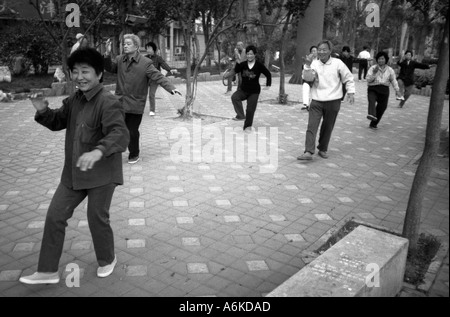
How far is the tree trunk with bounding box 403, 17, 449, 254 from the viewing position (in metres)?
3.39

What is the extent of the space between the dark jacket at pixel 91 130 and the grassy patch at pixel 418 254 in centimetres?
209

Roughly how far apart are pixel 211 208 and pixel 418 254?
2226 millimetres

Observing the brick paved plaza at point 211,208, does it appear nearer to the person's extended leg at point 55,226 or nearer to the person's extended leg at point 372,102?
the person's extended leg at point 55,226

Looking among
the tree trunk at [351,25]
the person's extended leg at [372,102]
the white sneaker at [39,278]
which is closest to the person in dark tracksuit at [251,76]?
the person's extended leg at [372,102]

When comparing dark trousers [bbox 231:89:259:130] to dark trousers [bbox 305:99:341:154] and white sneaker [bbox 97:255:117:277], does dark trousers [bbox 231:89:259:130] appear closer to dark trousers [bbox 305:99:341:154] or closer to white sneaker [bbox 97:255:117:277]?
dark trousers [bbox 305:99:341:154]

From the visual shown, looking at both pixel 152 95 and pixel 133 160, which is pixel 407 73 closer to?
pixel 152 95

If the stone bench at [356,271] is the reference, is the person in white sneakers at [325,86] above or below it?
above

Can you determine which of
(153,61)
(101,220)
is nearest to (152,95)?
(153,61)

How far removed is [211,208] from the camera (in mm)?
5059

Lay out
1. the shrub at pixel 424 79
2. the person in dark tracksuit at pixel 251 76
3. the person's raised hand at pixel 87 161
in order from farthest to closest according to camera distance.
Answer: the shrub at pixel 424 79, the person in dark tracksuit at pixel 251 76, the person's raised hand at pixel 87 161

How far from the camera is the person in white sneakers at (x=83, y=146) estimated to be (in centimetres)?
318

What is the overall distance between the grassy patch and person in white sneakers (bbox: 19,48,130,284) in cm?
205

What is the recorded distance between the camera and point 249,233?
4.43 meters
